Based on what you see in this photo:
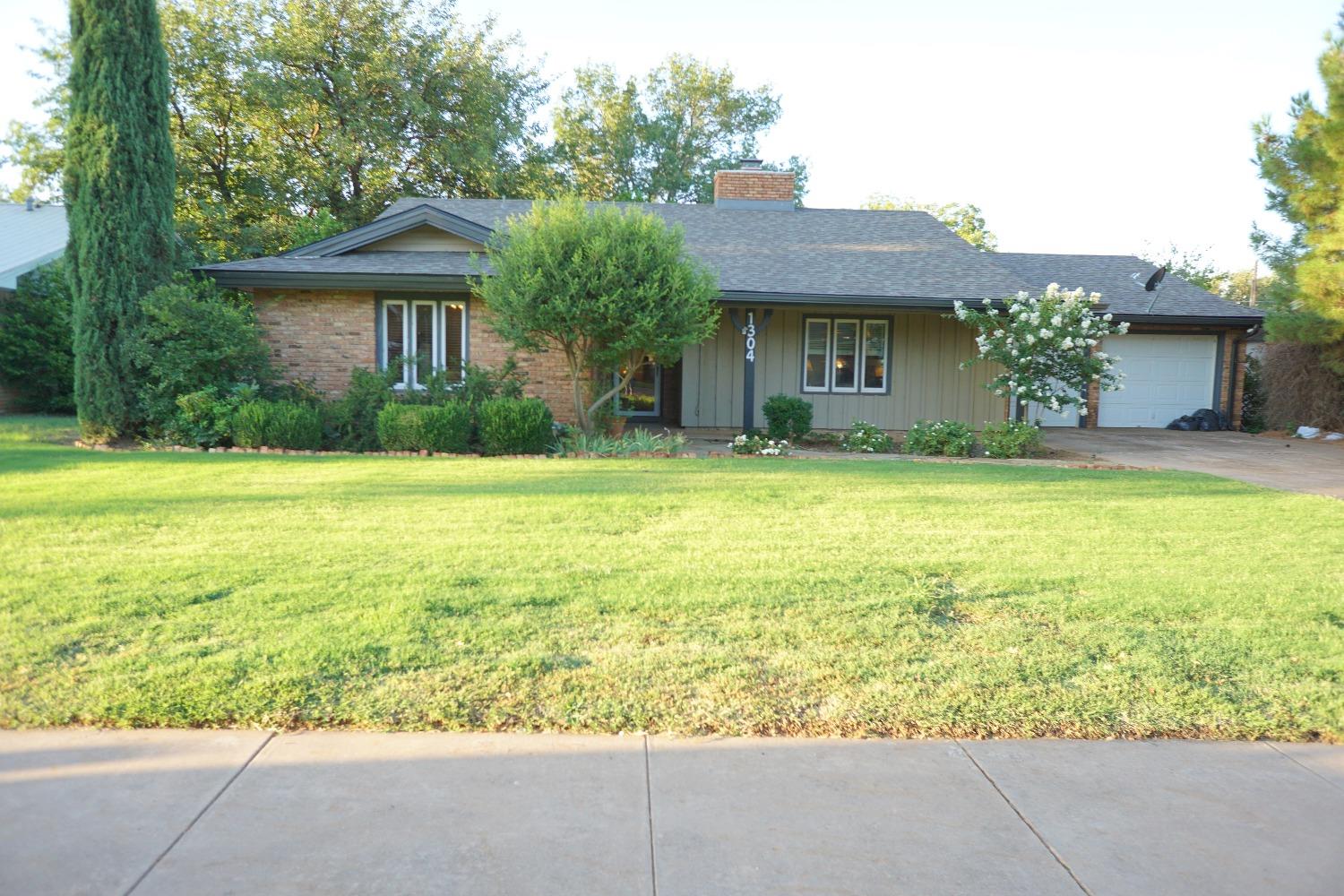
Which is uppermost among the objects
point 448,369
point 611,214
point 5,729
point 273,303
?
point 611,214

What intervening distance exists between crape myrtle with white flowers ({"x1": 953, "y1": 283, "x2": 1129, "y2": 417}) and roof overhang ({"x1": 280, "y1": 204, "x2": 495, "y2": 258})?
795 cm

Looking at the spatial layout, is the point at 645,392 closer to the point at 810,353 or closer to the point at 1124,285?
the point at 810,353

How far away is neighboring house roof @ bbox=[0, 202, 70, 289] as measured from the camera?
1936cm

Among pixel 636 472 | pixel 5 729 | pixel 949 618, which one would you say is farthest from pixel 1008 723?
pixel 636 472

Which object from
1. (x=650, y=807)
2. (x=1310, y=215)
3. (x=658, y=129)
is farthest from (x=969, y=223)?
(x=650, y=807)

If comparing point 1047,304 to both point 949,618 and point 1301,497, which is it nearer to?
point 1301,497

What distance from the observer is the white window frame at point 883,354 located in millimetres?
17594

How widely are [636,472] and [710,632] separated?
5724mm

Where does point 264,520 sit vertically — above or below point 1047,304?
below

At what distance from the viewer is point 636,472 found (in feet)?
33.9

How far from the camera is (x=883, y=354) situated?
17.6 m

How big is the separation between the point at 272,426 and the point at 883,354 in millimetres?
10761

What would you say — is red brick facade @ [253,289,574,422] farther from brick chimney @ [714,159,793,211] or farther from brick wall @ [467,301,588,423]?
brick chimney @ [714,159,793,211]

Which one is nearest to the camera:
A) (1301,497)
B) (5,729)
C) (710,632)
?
(5,729)
